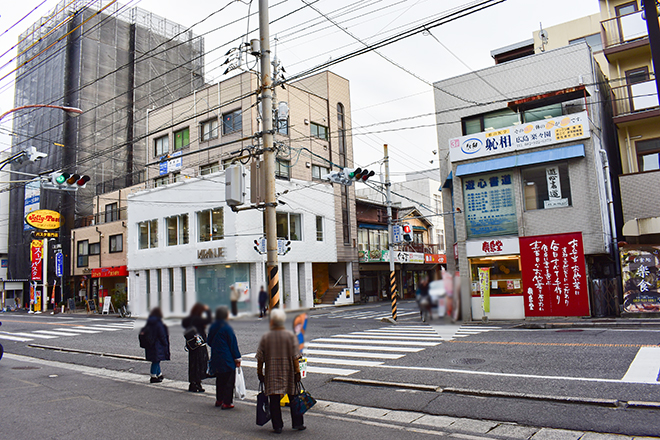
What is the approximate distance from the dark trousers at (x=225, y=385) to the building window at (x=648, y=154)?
2329cm

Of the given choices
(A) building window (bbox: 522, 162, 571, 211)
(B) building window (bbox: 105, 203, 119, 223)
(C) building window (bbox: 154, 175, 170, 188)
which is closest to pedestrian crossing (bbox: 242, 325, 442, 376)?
(A) building window (bbox: 522, 162, 571, 211)

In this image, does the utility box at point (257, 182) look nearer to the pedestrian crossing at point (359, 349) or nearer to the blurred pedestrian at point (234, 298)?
the blurred pedestrian at point (234, 298)

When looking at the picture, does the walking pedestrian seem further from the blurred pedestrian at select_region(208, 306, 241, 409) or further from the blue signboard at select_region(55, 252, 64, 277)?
the blue signboard at select_region(55, 252, 64, 277)

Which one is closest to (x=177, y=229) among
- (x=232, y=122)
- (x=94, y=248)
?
(x=232, y=122)

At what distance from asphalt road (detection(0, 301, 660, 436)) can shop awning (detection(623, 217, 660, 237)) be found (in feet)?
20.5

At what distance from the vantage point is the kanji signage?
57.4 feet

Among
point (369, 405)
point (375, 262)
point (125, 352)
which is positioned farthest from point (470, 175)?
point (375, 262)

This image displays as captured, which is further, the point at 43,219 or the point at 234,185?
the point at 43,219

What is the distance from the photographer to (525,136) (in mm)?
19922

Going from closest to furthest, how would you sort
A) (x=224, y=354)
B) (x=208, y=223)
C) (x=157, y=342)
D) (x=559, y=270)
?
(x=208, y=223), (x=157, y=342), (x=224, y=354), (x=559, y=270)

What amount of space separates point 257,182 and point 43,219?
46720mm

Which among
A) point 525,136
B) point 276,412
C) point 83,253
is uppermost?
point 525,136

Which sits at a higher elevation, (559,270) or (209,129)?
(209,129)

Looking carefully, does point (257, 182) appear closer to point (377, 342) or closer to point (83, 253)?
point (377, 342)
